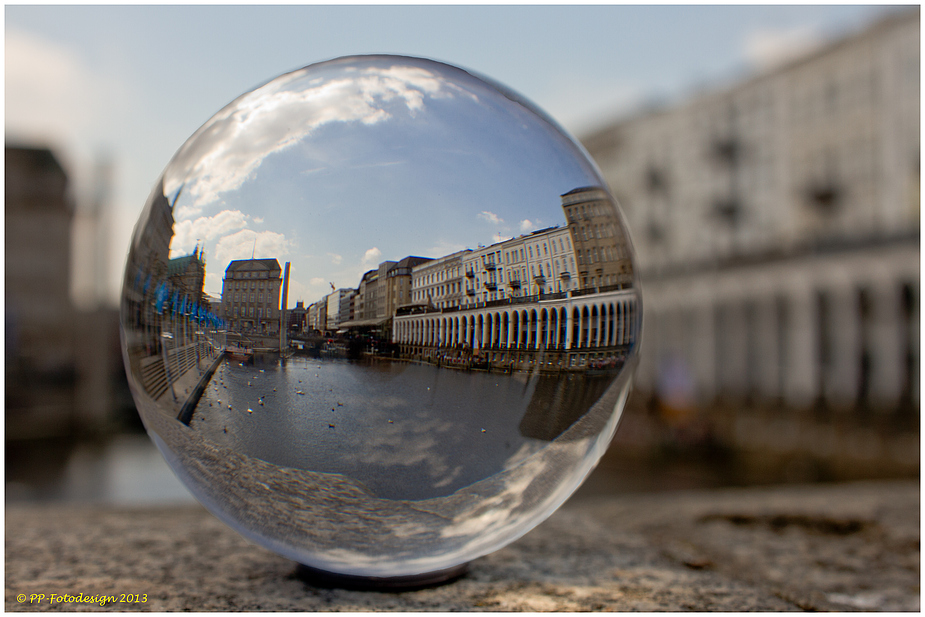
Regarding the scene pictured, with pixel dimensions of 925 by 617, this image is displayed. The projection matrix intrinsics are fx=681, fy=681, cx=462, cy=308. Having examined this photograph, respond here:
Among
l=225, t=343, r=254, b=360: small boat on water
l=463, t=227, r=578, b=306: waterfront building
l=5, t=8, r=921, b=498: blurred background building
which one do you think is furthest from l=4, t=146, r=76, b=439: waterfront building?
l=463, t=227, r=578, b=306: waterfront building

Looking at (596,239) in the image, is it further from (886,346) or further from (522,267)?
(886,346)

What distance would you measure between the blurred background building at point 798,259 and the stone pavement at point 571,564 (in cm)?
1600

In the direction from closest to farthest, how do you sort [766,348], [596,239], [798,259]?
[596,239] → [798,259] → [766,348]

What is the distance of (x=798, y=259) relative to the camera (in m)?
28.2

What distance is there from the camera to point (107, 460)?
1956 centimetres

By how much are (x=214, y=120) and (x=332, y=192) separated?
65 cm

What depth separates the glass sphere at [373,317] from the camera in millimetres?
2154

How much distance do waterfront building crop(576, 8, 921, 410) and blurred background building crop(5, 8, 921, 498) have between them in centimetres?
7

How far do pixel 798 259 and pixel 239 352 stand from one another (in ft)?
98.1

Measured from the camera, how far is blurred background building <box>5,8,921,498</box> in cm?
2217

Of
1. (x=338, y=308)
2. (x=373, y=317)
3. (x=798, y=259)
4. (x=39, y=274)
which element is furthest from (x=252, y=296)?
(x=39, y=274)

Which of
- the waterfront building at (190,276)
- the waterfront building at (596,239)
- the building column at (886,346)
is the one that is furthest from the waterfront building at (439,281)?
the building column at (886,346)

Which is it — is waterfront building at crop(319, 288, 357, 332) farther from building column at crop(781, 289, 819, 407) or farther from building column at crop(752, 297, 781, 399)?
building column at crop(752, 297, 781, 399)

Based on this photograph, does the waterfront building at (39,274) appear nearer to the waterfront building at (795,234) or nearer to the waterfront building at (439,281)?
the waterfront building at (795,234)
